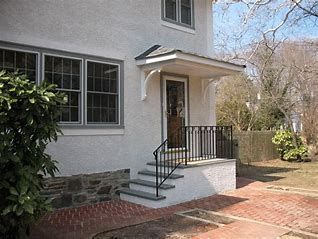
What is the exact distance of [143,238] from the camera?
5.66 meters

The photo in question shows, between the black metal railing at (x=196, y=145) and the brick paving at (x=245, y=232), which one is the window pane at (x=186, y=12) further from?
the brick paving at (x=245, y=232)

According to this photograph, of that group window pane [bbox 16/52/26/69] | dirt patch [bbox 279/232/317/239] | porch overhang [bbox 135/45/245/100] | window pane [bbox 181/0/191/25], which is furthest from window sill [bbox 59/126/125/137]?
dirt patch [bbox 279/232/317/239]

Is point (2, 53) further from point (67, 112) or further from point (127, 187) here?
point (127, 187)

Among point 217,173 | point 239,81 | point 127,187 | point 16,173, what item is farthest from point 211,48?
point 239,81

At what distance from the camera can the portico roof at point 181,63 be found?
8547mm

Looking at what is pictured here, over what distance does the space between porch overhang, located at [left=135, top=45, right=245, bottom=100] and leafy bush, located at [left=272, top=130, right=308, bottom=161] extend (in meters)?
8.80

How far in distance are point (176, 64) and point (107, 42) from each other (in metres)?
1.82

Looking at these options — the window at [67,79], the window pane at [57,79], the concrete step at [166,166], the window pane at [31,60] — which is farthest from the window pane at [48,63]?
the concrete step at [166,166]

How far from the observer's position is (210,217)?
688cm

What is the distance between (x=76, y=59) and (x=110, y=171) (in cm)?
282

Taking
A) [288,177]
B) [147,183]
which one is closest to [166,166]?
[147,183]

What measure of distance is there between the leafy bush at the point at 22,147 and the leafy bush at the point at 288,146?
1515 centimetres

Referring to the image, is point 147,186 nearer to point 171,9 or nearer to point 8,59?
point 8,59

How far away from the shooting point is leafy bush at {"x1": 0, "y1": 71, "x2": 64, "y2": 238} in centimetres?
456
